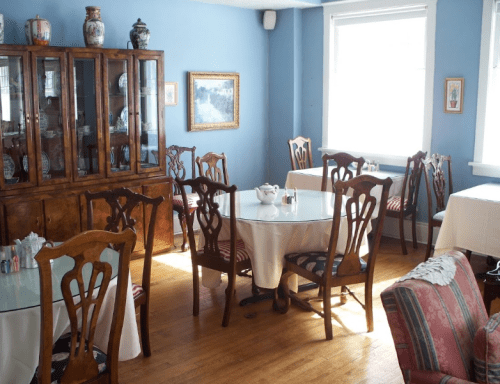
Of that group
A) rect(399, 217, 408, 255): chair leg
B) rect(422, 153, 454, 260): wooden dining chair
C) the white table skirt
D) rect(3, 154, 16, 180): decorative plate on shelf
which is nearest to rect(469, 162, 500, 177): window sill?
rect(422, 153, 454, 260): wooden dining chair

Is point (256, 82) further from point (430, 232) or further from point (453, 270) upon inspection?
point (453, 270)

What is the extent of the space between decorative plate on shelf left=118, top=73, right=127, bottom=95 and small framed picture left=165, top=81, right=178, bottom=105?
894 millimetres

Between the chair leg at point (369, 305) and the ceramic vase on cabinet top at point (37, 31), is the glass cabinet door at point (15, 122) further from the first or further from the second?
the chair leg at point (369, 305)

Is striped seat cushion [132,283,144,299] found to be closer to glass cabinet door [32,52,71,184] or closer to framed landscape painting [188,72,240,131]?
glass cabinet door [32,52,71,184]

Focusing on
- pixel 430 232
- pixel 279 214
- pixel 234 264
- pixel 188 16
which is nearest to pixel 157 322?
pixel 234 264

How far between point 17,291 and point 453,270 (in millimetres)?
1787

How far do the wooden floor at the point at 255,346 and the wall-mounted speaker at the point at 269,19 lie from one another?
335 centimetres

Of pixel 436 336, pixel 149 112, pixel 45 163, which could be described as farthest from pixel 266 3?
pixel 436 336

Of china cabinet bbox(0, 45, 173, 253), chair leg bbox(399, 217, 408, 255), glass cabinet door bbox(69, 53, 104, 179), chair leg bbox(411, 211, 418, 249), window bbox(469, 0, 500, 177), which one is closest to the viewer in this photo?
china cabinet bbox(0, 45, 173, 253)

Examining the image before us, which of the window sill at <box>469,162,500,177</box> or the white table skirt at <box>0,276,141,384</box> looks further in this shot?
the window sill at <box>469,162,500,177</box>

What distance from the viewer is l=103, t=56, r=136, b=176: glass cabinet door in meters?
5.03

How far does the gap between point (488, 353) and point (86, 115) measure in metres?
3.87

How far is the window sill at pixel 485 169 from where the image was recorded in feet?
17.1

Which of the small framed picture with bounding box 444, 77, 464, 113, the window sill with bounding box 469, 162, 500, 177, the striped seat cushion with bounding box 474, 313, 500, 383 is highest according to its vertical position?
the small framed picture with bounding box 444, 77, 464, 113
